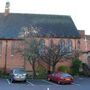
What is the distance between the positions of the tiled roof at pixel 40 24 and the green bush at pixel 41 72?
5726mm

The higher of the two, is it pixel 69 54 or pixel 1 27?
pixel 1 27

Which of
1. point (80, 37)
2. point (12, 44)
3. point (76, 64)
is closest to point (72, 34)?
point (80, 37)

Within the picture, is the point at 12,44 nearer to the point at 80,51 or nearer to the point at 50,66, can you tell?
the point at 50,66

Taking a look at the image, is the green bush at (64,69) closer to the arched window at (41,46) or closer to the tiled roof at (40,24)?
the arched window at (41,46)

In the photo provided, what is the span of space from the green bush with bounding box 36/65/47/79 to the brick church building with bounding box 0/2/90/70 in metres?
2.38

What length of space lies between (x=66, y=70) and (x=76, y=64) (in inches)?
78.8

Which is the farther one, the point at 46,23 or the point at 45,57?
the point at 46,23

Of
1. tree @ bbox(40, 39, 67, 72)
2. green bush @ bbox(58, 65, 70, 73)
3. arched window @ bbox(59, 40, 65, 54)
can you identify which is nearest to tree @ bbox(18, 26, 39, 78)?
tree @ bbox(40, 39, 67, 72)

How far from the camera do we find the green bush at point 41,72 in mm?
52472

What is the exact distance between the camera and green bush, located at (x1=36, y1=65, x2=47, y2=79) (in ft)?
172

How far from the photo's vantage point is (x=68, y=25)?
63062 millimetres

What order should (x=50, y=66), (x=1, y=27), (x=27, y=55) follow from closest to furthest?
1. (x=27, y=55)
2. (x=50, y=66)
3. (x=1, y=27)

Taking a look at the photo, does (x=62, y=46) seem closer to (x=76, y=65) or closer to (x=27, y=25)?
(x=76, y=65)

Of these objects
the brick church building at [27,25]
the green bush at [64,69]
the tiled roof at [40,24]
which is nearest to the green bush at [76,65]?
the green bush at [64,69]
